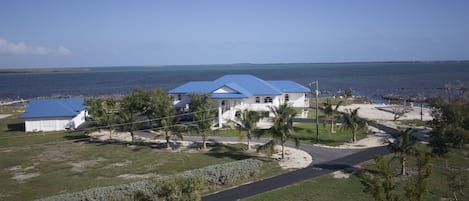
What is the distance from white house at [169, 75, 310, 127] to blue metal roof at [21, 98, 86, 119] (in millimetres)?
12199

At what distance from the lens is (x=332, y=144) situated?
3459 centimetres

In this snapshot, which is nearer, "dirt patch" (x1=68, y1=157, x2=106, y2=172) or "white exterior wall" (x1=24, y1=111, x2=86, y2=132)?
"dirt patch" (x1=68, y1=157, x2=106, y2=172)

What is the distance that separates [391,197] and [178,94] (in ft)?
131

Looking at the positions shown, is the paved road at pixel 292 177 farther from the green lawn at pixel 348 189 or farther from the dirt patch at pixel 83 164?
the dirt patch at pixel 83 164

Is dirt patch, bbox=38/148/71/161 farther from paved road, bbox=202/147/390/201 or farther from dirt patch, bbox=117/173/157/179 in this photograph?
paved road, bbox=202/147/390/201

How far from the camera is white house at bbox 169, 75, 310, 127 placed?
46.6 meters

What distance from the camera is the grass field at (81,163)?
2467 centimetres

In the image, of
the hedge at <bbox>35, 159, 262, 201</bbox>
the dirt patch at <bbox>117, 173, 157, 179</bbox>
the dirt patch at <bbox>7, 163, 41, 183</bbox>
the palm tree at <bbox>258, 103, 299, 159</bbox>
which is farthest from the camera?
the palm tree at <bbox>258, 103, 299, 159</bbox>

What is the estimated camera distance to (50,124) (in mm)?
46188

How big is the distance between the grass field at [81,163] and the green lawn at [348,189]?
3.56 meters

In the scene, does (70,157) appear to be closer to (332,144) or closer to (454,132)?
(332,144)

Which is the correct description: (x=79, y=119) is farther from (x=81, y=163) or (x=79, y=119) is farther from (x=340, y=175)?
(x=340, y=175)

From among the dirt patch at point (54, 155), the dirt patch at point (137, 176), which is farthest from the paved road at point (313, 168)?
the dirt patch at point (54, 155)

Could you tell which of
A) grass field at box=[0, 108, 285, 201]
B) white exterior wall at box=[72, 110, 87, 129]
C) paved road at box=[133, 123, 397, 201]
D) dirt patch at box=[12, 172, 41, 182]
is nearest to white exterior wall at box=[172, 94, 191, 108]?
white exterior wall at box=[72, 110, 87, 129]
